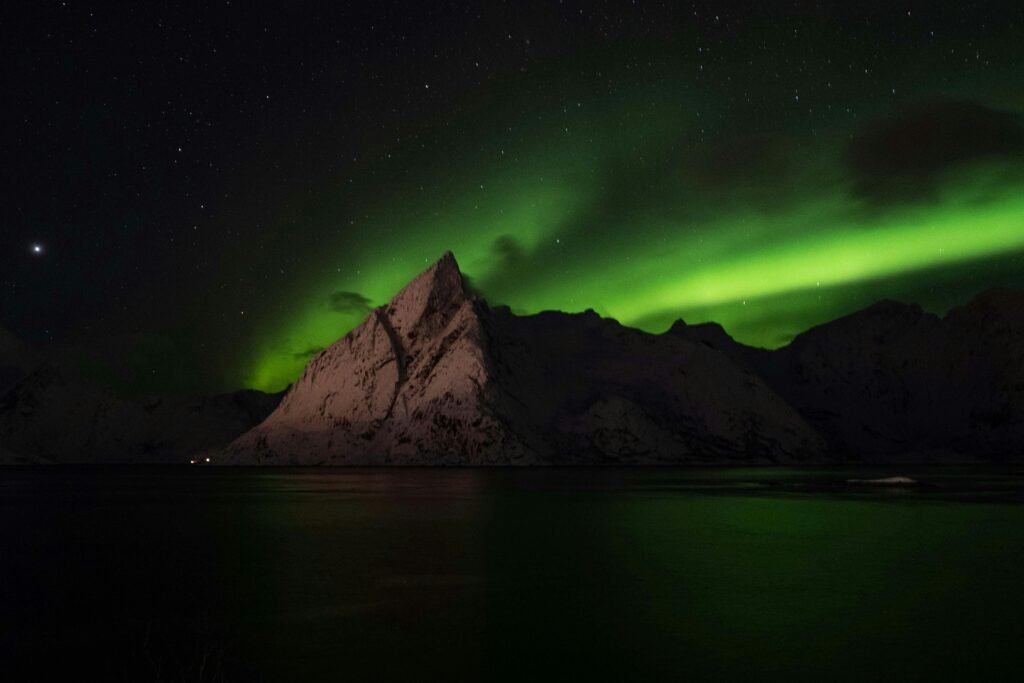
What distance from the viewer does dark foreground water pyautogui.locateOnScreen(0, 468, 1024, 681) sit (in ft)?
62.7

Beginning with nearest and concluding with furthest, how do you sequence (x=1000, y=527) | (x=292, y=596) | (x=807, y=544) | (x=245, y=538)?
(x=292, y=596)
(x=807, y=544)
(x=245, y=538)
(x=1000, y=527)

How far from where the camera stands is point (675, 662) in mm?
19203

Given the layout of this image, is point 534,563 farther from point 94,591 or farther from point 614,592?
point 94,591

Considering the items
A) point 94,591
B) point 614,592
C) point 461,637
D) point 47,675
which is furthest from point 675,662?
point 94,591

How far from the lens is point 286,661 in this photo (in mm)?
19328

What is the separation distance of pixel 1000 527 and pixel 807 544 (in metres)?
17.5

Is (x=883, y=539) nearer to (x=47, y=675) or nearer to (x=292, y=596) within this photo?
(x=292, y=596)

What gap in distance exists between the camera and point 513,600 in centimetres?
2702

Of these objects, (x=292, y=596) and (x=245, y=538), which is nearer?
(x=292, y=596)

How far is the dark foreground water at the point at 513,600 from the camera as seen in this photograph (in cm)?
1912

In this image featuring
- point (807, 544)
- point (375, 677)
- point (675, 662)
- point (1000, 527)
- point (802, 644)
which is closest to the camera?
point (375, 677)

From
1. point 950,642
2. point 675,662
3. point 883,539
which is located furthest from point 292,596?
→ point 883,539

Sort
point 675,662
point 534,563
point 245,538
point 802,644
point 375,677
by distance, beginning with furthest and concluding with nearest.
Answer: point 245,538, point 534,563, point 802,644, point 675,662, point 375,677

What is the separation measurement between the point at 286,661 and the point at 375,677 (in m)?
2.63
